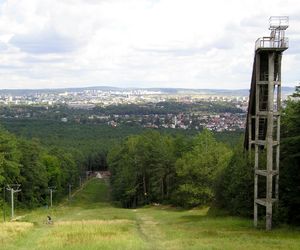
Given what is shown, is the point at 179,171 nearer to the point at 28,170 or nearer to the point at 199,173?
the point at 199,173

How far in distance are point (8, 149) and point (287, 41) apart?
52.7 meters

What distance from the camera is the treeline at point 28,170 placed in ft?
255

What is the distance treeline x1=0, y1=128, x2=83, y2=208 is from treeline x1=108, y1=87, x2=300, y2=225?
12804 mm

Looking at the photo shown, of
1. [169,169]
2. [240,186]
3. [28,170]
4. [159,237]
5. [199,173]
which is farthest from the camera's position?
[28,170]

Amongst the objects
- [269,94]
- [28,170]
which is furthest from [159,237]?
[28,170]

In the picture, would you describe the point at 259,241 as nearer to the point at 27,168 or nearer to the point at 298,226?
the point at 298,226

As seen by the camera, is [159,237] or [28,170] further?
[28,170]

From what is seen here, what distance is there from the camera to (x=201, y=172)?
64.6m

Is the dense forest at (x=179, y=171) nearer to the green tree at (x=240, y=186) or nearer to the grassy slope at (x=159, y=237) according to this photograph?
the green tree at (x=240, y=186)

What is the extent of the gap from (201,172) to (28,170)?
35704mm

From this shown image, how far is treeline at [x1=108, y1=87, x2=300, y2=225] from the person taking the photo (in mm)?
39844

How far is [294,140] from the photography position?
38.0 metres

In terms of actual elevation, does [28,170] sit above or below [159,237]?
below

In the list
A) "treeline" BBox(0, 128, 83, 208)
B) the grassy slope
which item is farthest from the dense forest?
the grassy slope
